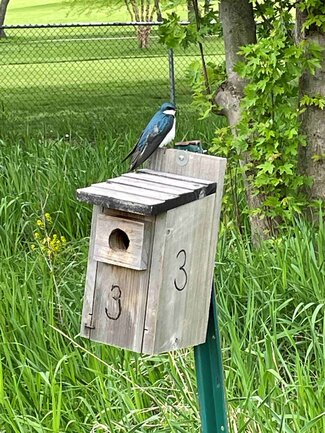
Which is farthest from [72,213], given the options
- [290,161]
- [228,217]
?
[290,161]

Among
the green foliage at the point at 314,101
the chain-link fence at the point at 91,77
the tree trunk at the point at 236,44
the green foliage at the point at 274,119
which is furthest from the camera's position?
the chain-link fence at the point at 91,77

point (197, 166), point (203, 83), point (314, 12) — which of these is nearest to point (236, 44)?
point (203, 83)

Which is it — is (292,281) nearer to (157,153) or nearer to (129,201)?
(157,153)

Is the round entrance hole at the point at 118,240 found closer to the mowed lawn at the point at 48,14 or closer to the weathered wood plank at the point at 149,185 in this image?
the weathered wood plank at the point at 149,185

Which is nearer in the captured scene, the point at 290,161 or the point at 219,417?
the point at 219,417

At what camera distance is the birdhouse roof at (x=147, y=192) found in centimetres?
227

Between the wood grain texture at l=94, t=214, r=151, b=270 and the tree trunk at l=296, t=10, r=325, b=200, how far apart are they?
2.51 metres

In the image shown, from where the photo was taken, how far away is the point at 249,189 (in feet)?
16.3

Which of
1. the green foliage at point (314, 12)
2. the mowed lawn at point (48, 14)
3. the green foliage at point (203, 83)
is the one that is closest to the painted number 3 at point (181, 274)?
the green foliage at point (314, 12)

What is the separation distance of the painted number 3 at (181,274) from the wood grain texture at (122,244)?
0.08 meters

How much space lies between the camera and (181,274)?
2391 mm

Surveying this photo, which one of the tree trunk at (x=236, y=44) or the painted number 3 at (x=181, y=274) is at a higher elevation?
the tree trunk at (x=236, y=44)

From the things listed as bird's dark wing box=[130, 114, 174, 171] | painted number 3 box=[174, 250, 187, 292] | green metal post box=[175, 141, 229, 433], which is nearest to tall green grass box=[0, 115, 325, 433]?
green metal post box=[175, 141, 229, 433]

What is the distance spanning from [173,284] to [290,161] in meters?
2.48
